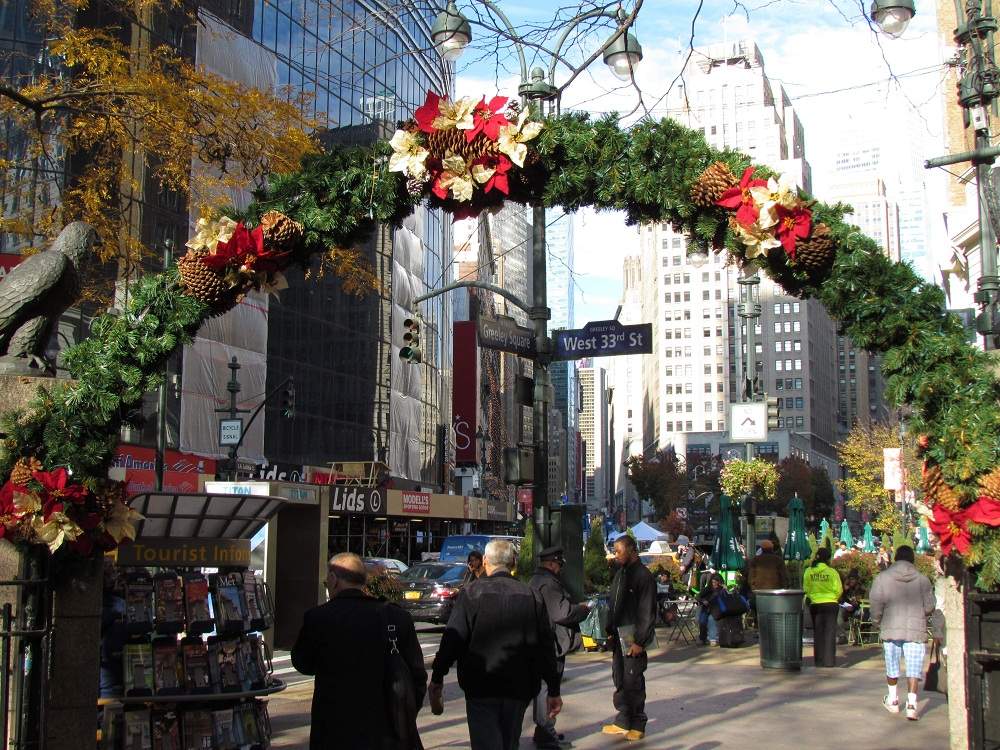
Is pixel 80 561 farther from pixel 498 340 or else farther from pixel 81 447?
pixel 498 340

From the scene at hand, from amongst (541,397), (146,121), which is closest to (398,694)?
(541,397)

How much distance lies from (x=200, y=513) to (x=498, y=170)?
517cm

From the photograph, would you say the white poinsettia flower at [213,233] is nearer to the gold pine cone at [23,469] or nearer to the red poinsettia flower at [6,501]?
the gold pine cone at [23,469]

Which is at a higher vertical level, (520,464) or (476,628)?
(520,464)

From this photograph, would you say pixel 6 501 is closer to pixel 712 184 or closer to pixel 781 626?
pixel 712 184

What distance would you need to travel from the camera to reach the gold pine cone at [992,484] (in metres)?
5.54

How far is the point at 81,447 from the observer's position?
6402 mm

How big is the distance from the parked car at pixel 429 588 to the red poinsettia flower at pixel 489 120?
17749mm

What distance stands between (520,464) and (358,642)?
344 inches

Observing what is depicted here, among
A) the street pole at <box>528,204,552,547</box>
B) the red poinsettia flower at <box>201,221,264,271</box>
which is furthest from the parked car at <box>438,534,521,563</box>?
the red poinsettia flower at <box>201,221,264,271</box>

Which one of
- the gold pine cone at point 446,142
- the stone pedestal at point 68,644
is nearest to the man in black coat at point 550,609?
the stone pedestal at point 68,644

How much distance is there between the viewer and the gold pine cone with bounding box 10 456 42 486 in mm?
6137

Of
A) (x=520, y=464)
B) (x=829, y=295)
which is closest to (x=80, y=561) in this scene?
(x=829, y=295)

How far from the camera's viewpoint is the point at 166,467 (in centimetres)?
3369
